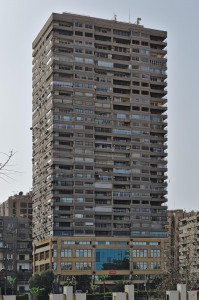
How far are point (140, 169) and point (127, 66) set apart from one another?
27.4 meters

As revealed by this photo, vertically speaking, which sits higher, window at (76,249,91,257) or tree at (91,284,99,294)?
window at (76,249,91,257)

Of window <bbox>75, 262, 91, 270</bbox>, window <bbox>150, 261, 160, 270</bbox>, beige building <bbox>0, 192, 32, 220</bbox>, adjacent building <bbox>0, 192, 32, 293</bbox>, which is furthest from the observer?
beige building <bbox>0, 192, 32, 220</bbox>

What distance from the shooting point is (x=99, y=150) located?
501 ft

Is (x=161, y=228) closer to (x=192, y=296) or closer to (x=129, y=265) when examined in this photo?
(x=129, y=265)

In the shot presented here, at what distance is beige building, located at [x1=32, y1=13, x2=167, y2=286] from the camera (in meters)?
147

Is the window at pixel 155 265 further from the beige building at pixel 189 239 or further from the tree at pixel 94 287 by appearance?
the beige building at pixel 189 239

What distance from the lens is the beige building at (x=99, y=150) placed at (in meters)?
147

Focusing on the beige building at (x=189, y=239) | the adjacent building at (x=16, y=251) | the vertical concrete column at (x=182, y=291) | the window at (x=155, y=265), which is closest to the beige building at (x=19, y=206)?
the adjacent building at (x=16, y=251)

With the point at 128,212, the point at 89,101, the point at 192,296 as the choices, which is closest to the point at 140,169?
the point at 128,212

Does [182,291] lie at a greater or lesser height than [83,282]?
greater

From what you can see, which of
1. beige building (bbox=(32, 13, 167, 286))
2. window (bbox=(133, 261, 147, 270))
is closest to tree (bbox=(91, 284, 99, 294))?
beige building (bbox=(32, 13, 167, 286))

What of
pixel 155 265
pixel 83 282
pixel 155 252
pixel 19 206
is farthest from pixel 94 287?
pixel 19 206

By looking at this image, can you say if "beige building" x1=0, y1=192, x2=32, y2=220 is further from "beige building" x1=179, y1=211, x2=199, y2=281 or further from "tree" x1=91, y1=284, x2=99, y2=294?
"tree" x1=91, y1=284, x2=99, y2=294

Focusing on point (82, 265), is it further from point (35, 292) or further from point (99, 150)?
point (99, 150)
